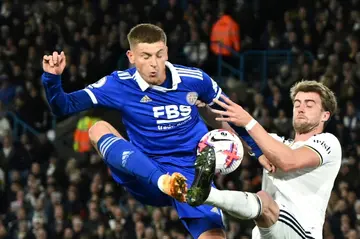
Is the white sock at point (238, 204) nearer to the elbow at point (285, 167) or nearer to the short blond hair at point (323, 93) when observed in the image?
the elbow at point (285, 167)

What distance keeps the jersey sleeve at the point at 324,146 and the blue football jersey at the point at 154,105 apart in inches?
35.2

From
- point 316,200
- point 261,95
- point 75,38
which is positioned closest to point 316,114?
point 316,200

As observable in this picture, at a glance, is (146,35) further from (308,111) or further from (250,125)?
(308,111)

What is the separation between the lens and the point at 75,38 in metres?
17.2

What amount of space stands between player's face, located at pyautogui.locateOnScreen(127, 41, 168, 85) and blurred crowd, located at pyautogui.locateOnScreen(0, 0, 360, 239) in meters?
4.87

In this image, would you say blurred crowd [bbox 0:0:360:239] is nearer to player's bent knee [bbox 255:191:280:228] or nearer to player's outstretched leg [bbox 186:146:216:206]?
player's bent knee [bbox 255:191:280:228]

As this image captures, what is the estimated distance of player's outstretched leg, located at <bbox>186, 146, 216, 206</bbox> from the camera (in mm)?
6684

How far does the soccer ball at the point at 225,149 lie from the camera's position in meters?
7.10

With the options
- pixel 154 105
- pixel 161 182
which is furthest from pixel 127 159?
pixel 154 105

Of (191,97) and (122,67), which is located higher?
(191,97)

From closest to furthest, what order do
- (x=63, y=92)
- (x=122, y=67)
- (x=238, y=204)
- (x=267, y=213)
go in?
(x=238, y=204), (x=267, y=213), (x=63, y=92), (x=122, y=67)

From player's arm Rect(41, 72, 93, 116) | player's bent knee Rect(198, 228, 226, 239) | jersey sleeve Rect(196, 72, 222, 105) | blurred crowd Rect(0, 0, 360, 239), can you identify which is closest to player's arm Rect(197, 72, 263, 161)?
jersey sleeve Rect(196, 72, 222, 105)

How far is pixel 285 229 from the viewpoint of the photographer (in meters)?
7.19

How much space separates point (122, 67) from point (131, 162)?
29.8 feet
